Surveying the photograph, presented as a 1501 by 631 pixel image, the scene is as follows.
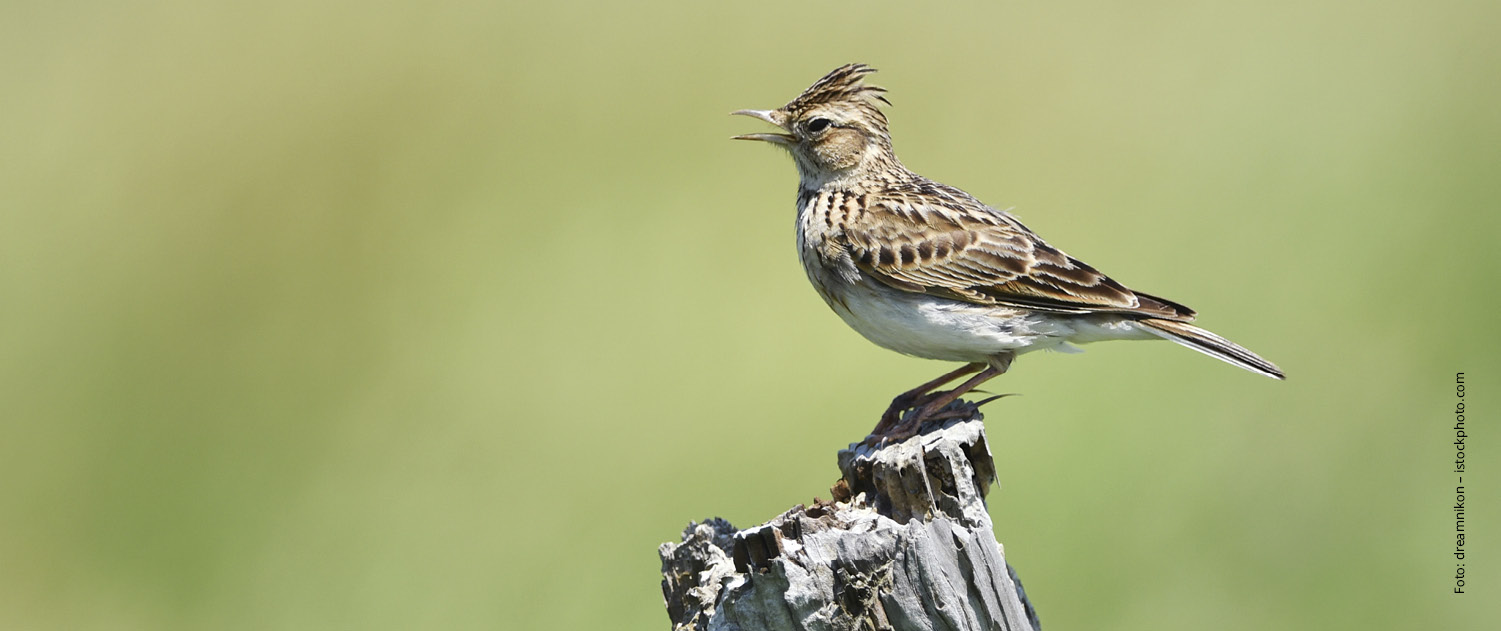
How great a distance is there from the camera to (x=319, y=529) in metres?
12.3

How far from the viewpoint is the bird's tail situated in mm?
6719

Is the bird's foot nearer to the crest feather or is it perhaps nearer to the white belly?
the white belly

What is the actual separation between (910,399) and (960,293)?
60cm

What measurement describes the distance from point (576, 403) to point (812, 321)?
2.66m

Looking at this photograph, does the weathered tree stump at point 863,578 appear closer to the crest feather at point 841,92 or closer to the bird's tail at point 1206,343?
the bird's tail at point 1206,343

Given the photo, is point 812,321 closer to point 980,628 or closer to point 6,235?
point 6,235

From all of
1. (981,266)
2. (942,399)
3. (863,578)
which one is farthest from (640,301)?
(863,578)

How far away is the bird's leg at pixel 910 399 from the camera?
22.1 feet

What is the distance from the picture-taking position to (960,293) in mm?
7105

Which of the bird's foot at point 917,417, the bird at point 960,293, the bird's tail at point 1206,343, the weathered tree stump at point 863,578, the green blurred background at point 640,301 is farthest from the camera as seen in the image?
the green blurred background at point 640,301

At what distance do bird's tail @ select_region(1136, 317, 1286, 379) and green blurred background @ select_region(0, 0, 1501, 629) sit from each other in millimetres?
4254

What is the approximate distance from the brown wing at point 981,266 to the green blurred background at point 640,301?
14.0ft

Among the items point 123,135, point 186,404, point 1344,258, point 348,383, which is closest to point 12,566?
point 186,404

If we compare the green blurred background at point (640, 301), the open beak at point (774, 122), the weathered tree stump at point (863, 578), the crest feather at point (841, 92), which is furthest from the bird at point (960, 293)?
the green blurred background at point (640, 301)
